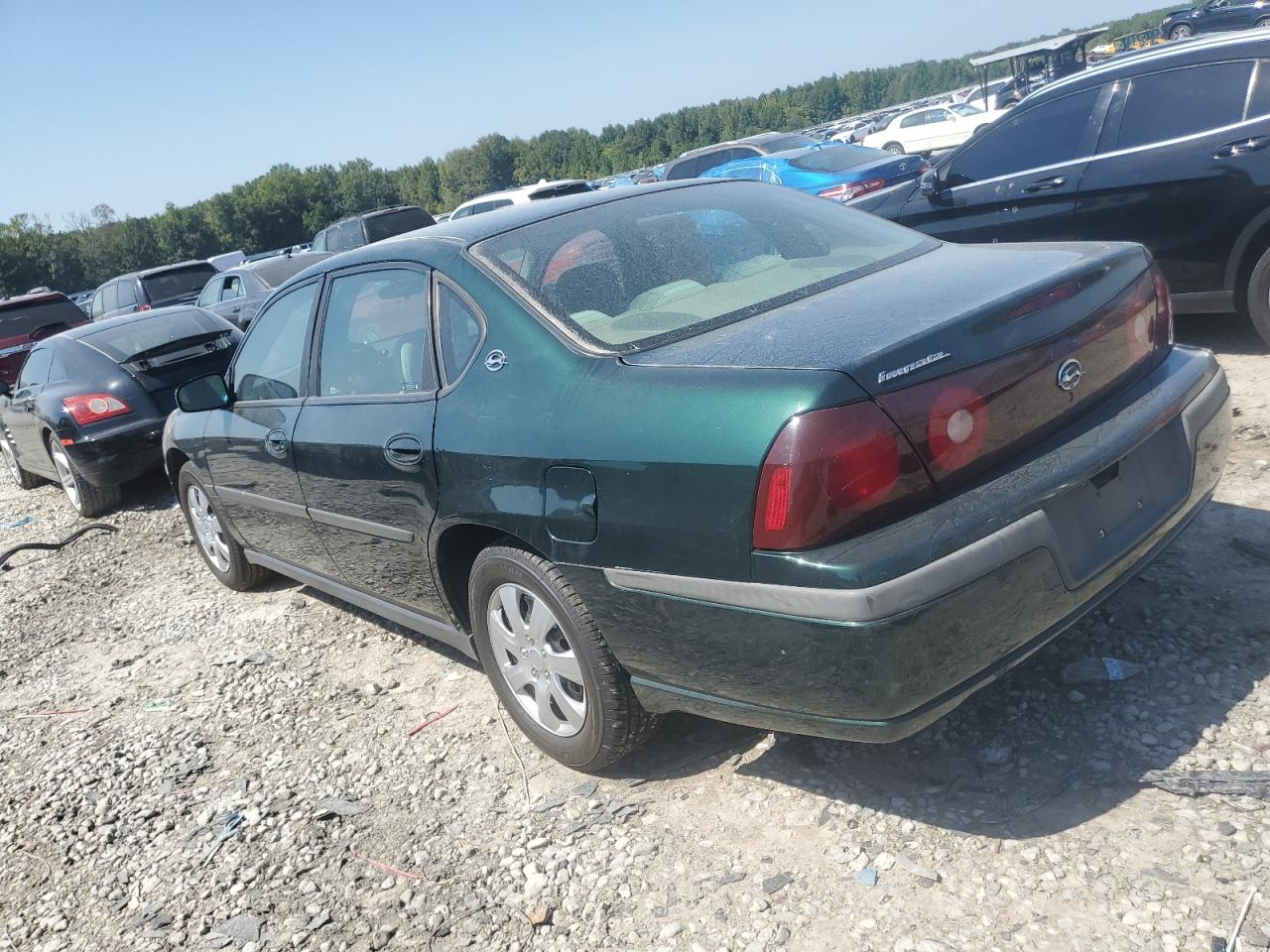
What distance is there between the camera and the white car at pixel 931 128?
29.2 metres

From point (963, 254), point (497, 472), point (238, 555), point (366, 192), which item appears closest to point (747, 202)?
point (963, 254)

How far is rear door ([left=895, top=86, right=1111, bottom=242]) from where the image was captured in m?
6.00

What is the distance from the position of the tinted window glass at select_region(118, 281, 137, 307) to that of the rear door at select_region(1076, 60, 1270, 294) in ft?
51.1

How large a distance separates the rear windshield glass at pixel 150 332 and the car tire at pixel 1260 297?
7396 mm

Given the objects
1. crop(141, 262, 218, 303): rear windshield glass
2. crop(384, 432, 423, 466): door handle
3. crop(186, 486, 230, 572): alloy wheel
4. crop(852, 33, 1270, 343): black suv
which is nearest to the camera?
crop(384, 432, 423, 466): door handle

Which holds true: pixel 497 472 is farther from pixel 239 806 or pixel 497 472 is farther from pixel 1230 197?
pixel 1230 197

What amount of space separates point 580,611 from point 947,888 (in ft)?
3.66

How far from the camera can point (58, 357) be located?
824 centimetres

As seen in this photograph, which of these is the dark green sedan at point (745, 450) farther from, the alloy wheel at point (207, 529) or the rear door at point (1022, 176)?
the rear door at point (1022, 176)

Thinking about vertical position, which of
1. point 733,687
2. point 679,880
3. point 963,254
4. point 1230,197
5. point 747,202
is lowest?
point 679,880

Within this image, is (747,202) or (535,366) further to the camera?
(747,202)

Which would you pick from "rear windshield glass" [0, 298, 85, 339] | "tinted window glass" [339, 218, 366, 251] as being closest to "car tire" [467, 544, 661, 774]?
"rear windshield glass" [0, 298, 85, 339]

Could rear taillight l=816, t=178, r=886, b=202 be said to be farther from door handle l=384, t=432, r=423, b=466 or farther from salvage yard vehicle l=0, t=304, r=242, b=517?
door handle l=384, t=432, r=423, b=466

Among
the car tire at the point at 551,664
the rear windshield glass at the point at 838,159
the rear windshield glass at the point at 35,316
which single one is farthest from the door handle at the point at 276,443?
the rear windshield glass at the point at 35,316
